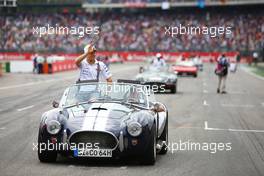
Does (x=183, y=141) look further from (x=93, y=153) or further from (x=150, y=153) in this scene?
(x=93, y=153)

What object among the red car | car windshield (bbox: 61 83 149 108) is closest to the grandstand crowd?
the red car

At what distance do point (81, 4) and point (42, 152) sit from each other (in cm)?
6501

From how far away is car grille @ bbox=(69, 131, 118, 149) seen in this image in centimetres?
923

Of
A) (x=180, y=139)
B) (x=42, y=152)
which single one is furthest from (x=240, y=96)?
(x=42, y=152)

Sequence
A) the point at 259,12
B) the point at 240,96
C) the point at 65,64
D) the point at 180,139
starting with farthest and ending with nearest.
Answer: the point at 259,12, the point at 65,64, the point at 240,96, the point at 180,139

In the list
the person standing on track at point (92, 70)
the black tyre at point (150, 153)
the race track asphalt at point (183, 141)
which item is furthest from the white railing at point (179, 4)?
the black tyre at point (150, 153)

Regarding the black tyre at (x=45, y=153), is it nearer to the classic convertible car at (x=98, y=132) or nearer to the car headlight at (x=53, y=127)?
the classic convertible car at (x=98, y=132)

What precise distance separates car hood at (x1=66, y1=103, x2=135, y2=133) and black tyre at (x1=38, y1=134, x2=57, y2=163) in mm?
416

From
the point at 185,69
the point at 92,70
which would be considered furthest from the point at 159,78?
the point at 185,69

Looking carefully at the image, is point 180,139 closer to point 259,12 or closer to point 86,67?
point 86,67

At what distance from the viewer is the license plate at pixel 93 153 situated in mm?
9211

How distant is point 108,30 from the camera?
72.2 m

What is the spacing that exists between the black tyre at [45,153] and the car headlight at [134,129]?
1.07 m

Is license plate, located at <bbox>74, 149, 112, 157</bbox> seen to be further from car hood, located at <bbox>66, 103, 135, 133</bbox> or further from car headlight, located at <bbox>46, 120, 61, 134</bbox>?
car headlight, located at <bbox>46, 120, 61, 134</bbox>
